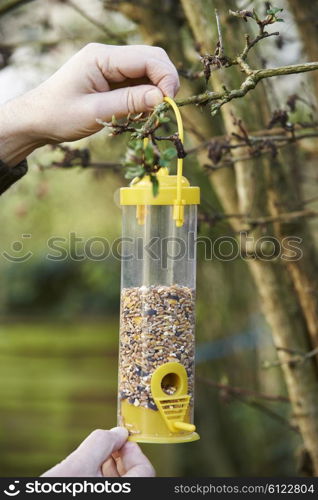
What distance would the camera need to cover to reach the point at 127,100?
6.23 feet

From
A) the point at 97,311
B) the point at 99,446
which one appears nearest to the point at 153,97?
the point at 99,446

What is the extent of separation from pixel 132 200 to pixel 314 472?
197 cm

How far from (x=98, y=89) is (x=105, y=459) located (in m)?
0.92

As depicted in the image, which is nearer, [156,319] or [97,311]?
[156,319]

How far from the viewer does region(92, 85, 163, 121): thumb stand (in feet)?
6.13

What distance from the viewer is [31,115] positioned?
2.04m

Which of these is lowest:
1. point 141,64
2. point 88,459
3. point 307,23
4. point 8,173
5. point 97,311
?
point 88,459

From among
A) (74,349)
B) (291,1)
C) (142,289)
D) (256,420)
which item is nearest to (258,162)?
(291,1)

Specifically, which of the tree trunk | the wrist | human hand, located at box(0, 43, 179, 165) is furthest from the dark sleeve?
the tree trunk

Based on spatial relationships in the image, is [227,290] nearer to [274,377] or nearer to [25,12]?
[274,377]

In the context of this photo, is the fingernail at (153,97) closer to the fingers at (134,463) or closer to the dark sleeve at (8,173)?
the dark sleeve at (8,173)

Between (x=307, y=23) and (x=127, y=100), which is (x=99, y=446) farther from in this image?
(x=307, y=23)

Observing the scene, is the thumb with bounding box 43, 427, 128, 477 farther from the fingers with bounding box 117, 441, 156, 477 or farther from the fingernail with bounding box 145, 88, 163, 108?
the fingernail with bounding box 145, 88, 163, 108

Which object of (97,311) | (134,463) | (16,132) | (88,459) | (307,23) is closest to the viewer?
(88,459)
